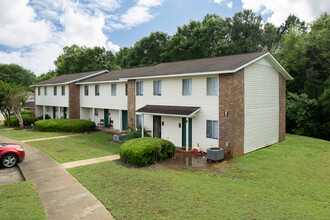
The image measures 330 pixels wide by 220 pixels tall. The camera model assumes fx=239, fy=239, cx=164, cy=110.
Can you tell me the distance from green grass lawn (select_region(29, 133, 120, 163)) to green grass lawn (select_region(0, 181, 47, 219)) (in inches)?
160

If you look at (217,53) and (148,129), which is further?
(217,53)

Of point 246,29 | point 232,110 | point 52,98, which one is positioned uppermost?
point 246,29

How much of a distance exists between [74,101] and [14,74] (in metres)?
50.6

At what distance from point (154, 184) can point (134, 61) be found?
39985mm

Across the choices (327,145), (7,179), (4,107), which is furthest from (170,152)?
(4,107)

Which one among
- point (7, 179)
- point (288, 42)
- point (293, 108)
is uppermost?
point (288, 42)

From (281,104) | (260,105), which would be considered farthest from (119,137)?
(281,104)

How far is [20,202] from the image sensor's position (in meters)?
7.50

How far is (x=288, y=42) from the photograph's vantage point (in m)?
31.8

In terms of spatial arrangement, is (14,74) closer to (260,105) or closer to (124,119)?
(124,119)

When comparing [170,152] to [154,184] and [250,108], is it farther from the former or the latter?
[250,108]

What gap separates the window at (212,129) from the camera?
14477 mm

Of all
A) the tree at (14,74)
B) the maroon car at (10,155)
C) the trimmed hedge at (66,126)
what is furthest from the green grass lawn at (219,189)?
the tree at (14,74)

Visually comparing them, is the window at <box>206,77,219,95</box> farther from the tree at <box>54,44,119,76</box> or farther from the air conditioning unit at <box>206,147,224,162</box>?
the tree at <box>54,44,119,76</box>
